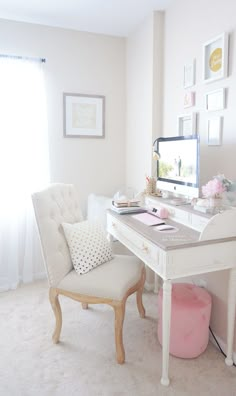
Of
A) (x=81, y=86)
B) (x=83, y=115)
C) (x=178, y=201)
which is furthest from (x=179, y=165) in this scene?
(x=81, y=86)

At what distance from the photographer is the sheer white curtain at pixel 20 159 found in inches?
102

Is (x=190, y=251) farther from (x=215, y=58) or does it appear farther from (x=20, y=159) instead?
(x=20, y=159)

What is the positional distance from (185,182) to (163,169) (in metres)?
0.33

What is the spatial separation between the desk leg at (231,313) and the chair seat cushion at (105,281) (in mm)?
580

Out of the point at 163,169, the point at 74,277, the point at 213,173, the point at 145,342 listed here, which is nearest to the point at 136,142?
the point at 163,169

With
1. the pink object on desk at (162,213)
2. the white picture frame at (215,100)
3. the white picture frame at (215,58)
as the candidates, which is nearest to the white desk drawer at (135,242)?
the pink object on desk at (162,213)

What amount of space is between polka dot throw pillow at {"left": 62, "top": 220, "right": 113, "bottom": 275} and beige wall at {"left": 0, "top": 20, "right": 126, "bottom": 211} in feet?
3.46

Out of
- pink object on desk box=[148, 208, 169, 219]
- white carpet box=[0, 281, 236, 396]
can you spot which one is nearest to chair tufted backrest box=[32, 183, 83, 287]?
white carpet box=[0, 281, 236, 396]

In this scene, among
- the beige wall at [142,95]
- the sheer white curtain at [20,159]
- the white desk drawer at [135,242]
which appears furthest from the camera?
the sheer white curtain at [20,159]

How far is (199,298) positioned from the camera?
1.84 metres

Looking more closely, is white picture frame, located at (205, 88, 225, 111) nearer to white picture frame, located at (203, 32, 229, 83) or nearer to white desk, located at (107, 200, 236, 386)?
white picture frame, located at (203, 32, 229, 83)

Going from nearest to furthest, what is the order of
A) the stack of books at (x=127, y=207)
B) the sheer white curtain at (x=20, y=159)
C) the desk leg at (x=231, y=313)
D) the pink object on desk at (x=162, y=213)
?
1. the desk leg at (x=231, y=313)
2. the pink object on desk at (x=162, y=213)
3. the stack of books at (x=127, y=207)
4. the sheer white curtain at (x=20, y=159)

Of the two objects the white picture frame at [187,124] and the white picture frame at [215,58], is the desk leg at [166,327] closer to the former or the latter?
the white picture frame at [187,124]

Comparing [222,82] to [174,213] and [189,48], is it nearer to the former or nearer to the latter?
[189,48]
